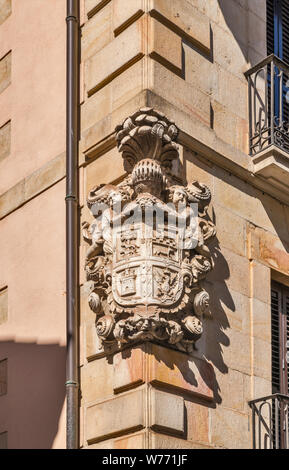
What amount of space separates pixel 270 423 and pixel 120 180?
2.87 m

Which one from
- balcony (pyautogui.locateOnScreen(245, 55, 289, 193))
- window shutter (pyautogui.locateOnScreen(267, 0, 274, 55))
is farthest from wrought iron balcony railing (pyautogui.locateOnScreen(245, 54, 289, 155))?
window shutter (pyautogui.locateOnScreen(267, 0, 274, 55))

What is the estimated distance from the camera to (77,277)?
12297mm

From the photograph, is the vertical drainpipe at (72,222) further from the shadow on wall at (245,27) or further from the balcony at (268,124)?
the balcony at (268,124)

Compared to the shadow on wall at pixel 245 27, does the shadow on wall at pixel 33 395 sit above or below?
below

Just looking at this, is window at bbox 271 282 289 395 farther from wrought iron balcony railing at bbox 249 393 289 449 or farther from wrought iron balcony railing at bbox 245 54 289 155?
wrought iron balcony railing at bbox 245 54 289 155

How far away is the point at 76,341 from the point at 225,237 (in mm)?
1886

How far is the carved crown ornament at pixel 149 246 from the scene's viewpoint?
11.2 m

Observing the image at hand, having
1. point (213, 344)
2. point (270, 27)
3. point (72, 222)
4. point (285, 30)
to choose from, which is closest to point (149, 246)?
point (213, 344)

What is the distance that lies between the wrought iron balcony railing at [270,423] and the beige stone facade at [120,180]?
12 centimetres

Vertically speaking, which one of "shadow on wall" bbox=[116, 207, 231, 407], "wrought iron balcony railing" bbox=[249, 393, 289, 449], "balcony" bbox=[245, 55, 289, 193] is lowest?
"wrought iron balcony railing" bbox=[249, 393, 289, 449]

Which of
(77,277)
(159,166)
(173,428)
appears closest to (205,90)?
(159,166)

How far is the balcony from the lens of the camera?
Result: 42.2ft

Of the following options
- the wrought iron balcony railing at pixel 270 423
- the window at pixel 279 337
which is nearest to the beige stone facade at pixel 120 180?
the wrought iron balcony railing at pixel 270 423
